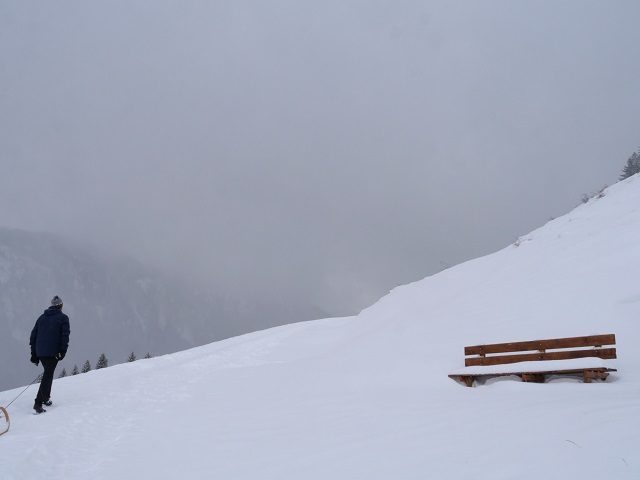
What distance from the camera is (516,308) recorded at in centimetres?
1527

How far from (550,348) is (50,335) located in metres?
12.5

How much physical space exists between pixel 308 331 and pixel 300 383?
16535 mm

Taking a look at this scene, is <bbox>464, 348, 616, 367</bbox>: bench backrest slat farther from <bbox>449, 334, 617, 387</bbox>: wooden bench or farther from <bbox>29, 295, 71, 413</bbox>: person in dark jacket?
<bbox>29, 295, 71, 413</bbox>: person in dark jacket

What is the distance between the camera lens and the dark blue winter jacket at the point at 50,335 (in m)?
11.1

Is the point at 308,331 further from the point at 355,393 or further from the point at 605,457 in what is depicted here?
the point at 605,457

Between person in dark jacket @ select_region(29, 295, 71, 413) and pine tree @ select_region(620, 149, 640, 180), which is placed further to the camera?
pine tree @ select_region(620, 149, 640, 180)

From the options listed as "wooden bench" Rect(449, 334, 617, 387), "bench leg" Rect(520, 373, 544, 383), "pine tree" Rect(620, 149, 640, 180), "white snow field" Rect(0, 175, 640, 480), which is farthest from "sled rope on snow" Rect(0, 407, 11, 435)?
"pine tree" Rect(620, 149, 640, 180)

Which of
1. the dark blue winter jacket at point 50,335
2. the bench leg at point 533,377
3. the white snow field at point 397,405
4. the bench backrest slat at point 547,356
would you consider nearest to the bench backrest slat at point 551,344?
the bench backrest slat at point 547,356

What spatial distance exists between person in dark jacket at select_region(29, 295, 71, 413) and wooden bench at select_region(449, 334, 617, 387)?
399 inches

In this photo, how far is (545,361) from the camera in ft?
33.9

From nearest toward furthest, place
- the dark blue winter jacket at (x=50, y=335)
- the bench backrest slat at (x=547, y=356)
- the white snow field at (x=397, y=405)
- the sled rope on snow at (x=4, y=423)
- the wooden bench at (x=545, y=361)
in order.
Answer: the white snow field at (x=397, y=405), the wooden bench at (x=545, y=361), the sled rope on snow at (x=4, y=423), the bench backrest slat at (x=547, y=356), the dark blue winter jacket at (x=50, y=335)

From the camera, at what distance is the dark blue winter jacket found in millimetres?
11086

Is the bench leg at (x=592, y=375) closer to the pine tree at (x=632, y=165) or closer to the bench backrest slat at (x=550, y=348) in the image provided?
the bench backrest slat at (x=550, y=348)

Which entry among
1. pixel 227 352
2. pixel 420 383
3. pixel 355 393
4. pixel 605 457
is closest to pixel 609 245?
pixel 420 383
